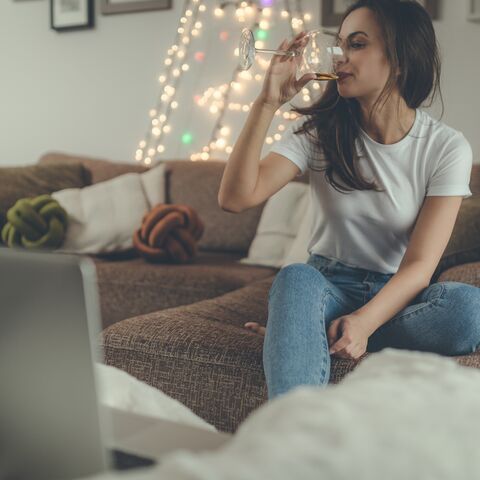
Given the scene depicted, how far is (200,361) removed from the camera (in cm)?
162

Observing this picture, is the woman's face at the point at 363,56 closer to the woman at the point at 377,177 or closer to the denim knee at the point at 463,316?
the woman at the point at 377,177

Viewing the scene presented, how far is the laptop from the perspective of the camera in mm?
504

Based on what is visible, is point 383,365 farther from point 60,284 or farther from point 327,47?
point 327,47

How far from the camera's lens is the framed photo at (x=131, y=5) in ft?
12.4

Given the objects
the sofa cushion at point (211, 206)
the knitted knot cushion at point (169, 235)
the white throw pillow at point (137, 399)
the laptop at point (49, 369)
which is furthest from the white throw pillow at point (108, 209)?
the laptop at point (49, 369)

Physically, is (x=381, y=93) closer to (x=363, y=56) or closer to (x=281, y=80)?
(x=363, y=56)

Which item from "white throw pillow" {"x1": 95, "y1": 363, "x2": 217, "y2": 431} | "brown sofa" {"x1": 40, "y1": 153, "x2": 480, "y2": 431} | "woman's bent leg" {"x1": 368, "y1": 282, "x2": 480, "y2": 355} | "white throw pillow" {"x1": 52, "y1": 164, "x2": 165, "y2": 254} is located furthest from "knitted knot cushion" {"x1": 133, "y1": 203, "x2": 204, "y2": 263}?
"white throw pillow" {"x1": 95, "y1": 363, "x2": 217, "y2": 431}

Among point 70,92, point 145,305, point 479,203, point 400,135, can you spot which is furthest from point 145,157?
point 400,135

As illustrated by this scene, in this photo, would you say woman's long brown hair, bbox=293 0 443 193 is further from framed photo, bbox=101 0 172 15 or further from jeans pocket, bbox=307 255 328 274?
framed photo, bbox=101 0 172 15

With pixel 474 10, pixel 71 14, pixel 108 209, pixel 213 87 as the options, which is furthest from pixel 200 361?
pixel 71 14

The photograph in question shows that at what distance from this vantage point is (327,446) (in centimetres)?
43

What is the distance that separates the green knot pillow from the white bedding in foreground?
2562mm

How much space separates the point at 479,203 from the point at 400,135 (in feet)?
1.96

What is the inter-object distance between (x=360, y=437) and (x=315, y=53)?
125 centimetres
